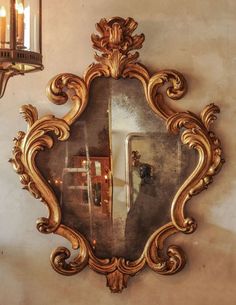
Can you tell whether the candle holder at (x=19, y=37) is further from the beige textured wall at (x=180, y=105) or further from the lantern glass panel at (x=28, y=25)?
the beige textured wall at (x=180, y=105)

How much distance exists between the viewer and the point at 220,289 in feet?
9.50

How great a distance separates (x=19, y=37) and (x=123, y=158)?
3.55 ft

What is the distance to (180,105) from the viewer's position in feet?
9.36

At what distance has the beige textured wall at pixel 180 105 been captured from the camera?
9.32ft

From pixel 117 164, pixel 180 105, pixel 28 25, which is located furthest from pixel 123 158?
pixel 28 25

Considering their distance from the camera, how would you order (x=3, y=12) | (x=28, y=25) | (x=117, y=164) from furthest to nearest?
1. (x=117, y=164)
2. (x=28, y=25)
3. (x=3, y=12)

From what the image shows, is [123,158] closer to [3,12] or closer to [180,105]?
[180,105]

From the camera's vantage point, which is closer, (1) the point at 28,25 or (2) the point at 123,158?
(1) the point at 28,25

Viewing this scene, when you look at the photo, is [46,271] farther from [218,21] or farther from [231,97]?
[218,21]

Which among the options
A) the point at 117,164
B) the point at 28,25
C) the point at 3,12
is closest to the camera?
the point at 3,12

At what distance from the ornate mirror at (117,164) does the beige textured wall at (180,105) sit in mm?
71

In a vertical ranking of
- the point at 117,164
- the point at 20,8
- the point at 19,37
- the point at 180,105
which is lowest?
the point at 117,164

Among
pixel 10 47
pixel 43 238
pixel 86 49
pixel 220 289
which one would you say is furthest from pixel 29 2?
pixel 220 289

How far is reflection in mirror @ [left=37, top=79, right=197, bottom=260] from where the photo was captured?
285cm
